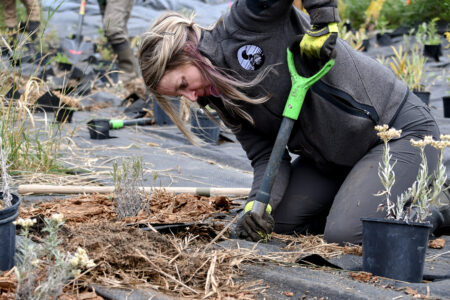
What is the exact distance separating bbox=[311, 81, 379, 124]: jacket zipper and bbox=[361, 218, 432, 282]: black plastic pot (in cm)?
67

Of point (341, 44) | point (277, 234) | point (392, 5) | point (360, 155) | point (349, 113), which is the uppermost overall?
point (392, 5)

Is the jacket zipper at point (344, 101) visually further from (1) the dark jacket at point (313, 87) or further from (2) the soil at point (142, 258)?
(2) the soil at point (142, 258)

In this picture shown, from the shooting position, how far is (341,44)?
236cm

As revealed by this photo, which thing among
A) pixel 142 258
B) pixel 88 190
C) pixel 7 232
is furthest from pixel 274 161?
pixel 88 190

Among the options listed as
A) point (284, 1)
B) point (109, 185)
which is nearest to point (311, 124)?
point (284, 1)

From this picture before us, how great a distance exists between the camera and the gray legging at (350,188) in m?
2.26

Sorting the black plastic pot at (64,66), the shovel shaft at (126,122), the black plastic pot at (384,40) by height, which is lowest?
the shovel shaft at (126,122)

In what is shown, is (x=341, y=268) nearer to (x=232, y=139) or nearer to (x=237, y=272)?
(x=237, y=272)

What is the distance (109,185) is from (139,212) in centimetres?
83

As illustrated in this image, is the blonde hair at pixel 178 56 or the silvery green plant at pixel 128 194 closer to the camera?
the blonde hair at pixel 178 56

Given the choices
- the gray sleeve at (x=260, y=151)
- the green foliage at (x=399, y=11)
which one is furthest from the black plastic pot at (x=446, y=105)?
the green foliage at (x=399, y=11)

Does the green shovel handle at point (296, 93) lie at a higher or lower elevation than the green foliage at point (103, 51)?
lower

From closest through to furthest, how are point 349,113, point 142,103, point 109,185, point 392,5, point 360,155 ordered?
point 349,113
point 360,155
point 109,185
point 142,103
point 392,5

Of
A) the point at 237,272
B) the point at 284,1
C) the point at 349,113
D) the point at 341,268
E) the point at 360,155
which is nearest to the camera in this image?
the point at 237,272
